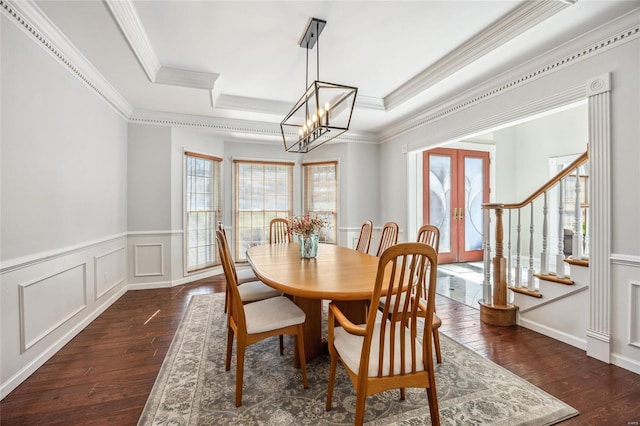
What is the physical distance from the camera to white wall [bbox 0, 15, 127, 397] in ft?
6.39

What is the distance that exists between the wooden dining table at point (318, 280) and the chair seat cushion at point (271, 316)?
0.39 feet

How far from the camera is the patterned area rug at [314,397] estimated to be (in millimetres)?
1652

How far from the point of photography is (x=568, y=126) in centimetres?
518

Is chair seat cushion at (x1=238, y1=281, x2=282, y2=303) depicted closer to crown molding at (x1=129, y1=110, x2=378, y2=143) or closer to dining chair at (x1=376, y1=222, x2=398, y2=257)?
dining chair at (x1=376, y1=222, x2=398, y2=257)

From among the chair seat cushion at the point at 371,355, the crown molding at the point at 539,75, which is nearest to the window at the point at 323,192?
the crown molding at the point at 539,75

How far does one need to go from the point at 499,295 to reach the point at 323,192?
3422 mm

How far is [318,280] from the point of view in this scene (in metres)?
1.90

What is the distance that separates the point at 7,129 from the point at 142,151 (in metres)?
2.38

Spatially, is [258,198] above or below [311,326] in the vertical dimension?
above

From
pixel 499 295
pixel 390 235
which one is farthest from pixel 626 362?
pixel 390 235

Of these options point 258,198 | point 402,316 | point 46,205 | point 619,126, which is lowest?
point 402,316

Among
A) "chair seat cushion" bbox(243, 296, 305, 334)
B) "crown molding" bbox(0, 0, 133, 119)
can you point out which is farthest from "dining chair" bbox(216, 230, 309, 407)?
"crown molding" bbox(0, 0, 133, 119)

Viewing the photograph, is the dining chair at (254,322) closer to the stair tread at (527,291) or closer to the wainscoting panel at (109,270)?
the wainscoting panel at (109,270)

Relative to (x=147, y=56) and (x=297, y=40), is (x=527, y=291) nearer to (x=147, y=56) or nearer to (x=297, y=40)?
(x=297, y=40)
